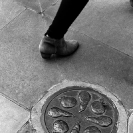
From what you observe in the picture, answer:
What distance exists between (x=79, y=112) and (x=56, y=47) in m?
0.75

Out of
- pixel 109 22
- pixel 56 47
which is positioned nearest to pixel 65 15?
Answer: pixel 56 47

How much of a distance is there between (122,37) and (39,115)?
1368 mm

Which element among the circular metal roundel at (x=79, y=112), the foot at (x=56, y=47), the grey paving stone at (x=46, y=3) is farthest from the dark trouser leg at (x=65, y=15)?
the grey paving stone at (x=46, y=3)

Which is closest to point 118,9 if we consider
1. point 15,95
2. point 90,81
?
point 90,81

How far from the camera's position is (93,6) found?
3.42 metres

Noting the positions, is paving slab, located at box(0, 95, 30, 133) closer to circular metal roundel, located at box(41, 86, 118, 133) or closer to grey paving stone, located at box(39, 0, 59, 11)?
circular metal roundel, located at box(41, 86, 118, 133)

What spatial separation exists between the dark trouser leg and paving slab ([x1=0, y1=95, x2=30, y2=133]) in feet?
2.54

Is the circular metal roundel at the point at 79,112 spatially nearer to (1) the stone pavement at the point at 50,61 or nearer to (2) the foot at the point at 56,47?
(1) the stone pavement at the point at 50,61

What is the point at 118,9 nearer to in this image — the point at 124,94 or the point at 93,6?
the point at 93,6

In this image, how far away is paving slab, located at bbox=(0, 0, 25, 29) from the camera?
3229 mm

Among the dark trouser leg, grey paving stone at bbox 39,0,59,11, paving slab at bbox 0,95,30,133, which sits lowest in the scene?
paving slab at bbox 0,95,30,133

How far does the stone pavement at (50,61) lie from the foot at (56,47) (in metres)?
0.07

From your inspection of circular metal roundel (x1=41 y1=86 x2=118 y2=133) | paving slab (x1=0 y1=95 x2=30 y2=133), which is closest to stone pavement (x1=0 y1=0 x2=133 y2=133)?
paving slab (x1=0 y1=95 x2=30 y2=133)

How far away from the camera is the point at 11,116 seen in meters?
2.38
